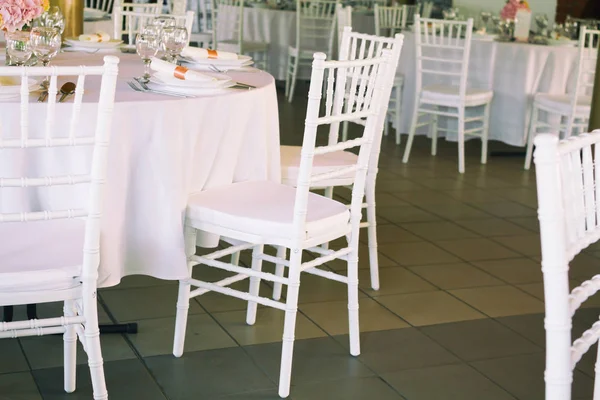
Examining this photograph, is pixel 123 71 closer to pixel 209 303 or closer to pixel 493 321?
pixel 209 303

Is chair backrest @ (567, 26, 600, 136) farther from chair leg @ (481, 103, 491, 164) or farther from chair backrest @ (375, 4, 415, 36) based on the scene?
chair backrest @ (375, 4, 415, 36)

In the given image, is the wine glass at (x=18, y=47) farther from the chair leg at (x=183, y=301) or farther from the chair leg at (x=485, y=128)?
the chair leg at (x=485, y=128)

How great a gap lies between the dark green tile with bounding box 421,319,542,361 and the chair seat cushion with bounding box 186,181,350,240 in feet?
2.02

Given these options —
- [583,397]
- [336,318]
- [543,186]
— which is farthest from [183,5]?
A: [543,186]

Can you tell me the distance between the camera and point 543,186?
1.18m

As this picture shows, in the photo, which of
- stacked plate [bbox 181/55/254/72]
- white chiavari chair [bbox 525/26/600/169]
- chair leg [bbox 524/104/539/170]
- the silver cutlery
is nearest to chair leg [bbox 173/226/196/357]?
the silver cutlery

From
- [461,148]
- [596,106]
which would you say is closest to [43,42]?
[596,106]

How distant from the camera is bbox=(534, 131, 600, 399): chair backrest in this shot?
3.88 feet

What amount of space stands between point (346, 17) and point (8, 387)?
393cm

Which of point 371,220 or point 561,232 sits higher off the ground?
point 561,232

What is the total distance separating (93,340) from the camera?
80.0 inches

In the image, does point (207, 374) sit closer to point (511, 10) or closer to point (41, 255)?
point (41, 255)

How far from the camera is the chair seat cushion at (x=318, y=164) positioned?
3094mm

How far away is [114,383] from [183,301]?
31cm
